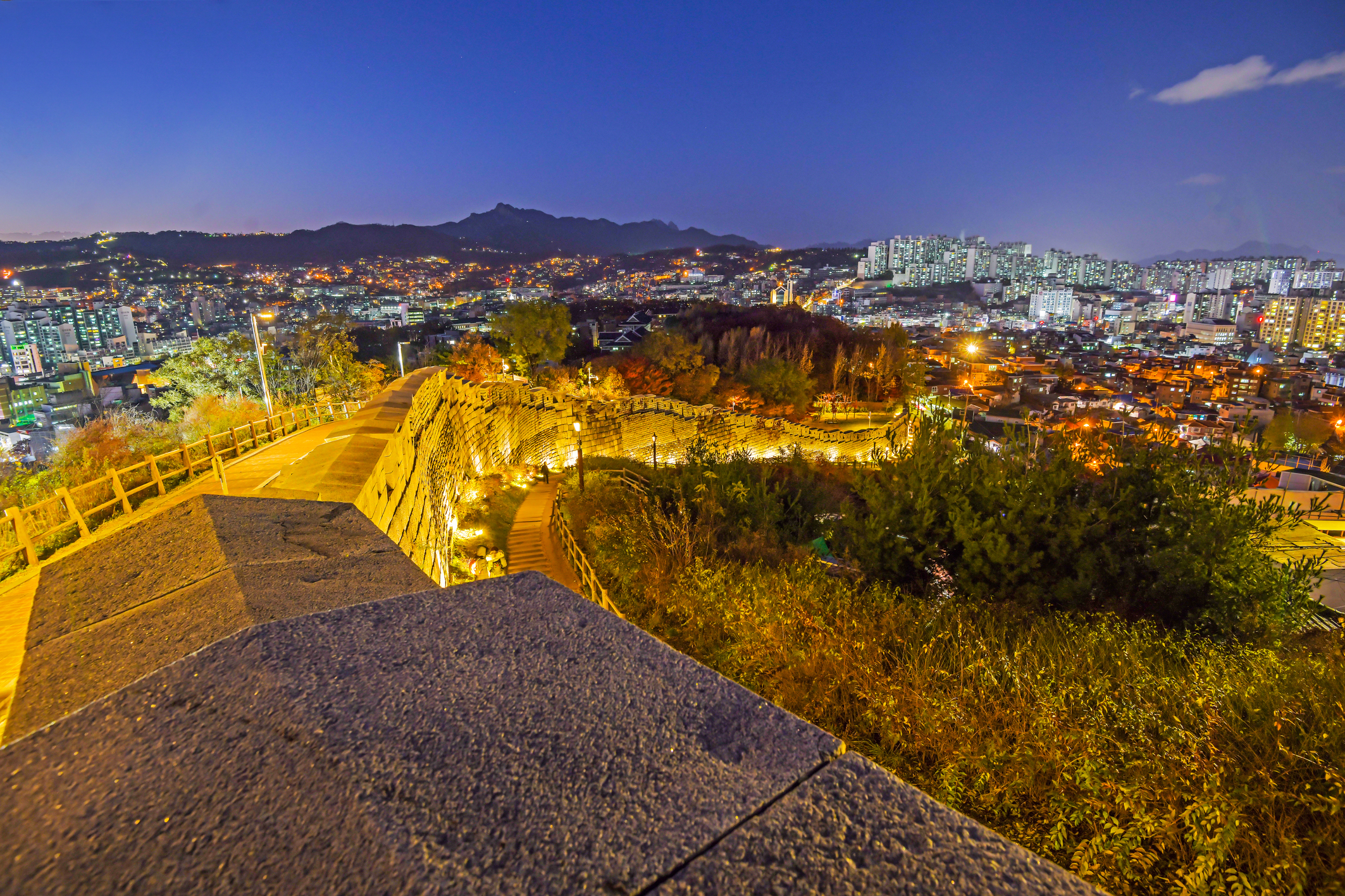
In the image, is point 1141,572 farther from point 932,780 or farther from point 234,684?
point 234,684

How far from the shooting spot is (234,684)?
5.34 ft

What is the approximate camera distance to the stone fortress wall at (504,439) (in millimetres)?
9117

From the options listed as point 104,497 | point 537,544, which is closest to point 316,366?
point 104,497

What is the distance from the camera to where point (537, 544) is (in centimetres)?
1368

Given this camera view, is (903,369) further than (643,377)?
Yes

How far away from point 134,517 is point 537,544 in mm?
7188

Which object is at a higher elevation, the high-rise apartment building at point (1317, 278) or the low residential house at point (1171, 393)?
the high-rise apartment building at point (1317, 278)

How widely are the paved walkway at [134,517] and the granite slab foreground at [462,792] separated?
6.24 ft

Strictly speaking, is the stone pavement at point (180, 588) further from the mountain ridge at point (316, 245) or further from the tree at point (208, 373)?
the mountain ridge at point (316, 245)

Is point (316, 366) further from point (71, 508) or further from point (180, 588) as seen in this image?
point (180, 588)

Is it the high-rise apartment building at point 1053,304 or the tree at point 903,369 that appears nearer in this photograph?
the tree at point 903,369

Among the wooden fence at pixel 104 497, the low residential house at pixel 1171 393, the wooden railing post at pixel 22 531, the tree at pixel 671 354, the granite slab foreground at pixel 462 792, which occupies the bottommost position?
the low residential house at pixel 1171 393

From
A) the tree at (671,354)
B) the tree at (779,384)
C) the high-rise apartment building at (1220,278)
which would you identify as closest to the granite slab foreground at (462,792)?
the tree at (671,354)

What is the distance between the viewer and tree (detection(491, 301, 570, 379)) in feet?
103
